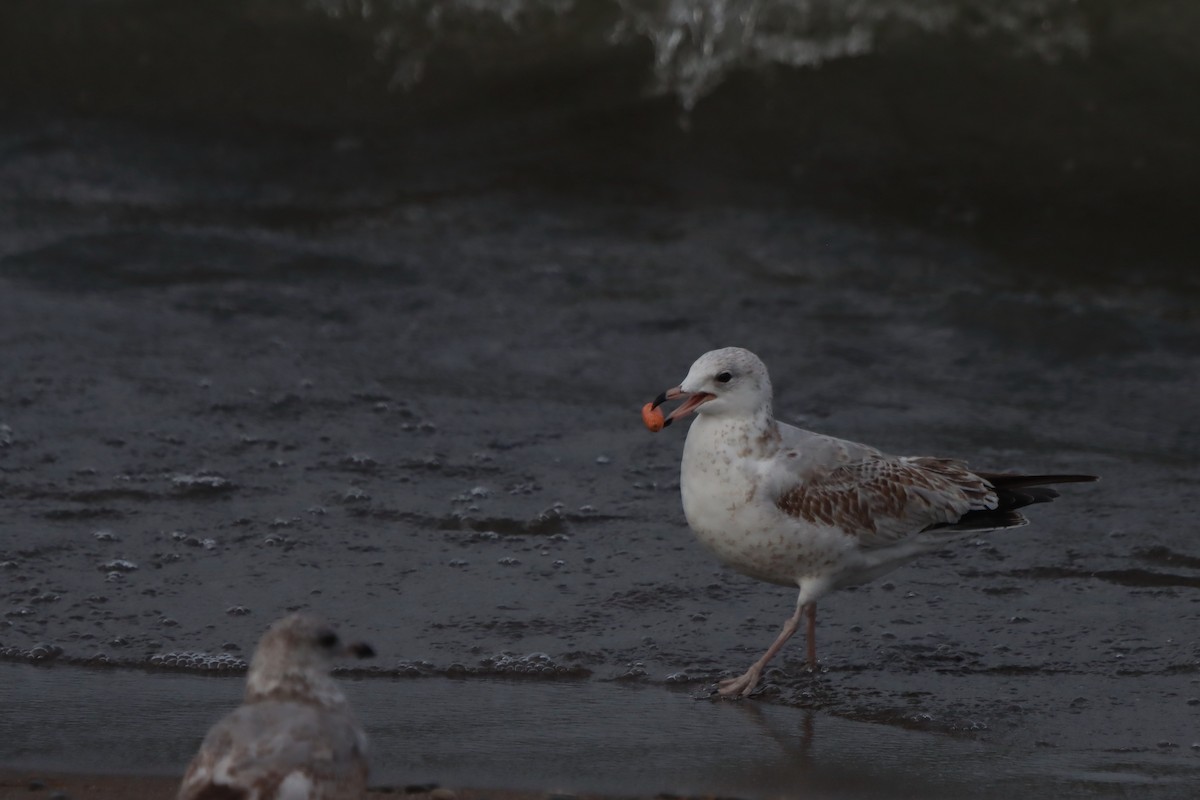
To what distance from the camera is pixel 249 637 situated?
572cm

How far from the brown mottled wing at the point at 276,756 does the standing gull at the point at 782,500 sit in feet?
6.10

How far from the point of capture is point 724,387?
5.73m

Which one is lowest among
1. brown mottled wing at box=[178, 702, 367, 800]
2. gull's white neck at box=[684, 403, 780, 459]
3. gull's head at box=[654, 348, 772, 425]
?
brown mottled wing at box=[178, 702, 367, 800]

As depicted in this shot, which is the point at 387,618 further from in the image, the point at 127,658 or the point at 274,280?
the point at 274,280

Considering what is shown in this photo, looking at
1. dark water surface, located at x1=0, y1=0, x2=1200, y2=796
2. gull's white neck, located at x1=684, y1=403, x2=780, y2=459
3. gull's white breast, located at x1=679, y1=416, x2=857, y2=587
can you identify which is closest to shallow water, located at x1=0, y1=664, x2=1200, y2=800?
dark water surface, located at x1=0, y1=0, x2=1200, y2=796

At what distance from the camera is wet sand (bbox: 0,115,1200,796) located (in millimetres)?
5617

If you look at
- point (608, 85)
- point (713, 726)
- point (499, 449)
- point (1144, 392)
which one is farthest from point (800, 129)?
point (713, 726)

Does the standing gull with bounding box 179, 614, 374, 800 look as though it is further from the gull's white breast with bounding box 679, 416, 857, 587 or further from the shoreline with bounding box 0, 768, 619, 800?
the gull's white breast with bounding box 679, 416, 857, 587

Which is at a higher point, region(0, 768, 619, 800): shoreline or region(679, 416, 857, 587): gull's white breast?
region(679, 416, 857, 587): gull's white breast

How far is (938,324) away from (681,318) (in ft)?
4.88

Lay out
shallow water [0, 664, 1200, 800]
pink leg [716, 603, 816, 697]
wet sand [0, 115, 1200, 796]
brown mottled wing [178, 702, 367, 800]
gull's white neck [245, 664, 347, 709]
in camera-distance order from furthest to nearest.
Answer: wet sand [0, 115, 1200, 796], pink leg [716, 603, 816, 697], shallow water [0, 664, 1200, 800], gull's white neck [245, 664, 347, 709], brown mottled wing [178, 702, 367, 800]

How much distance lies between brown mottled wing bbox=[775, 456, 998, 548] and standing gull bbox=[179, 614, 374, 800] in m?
2.05

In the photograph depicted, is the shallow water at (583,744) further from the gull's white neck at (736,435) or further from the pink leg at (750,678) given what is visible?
the gull's white neck at (736,435)

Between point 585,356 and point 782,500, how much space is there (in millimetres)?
3238
